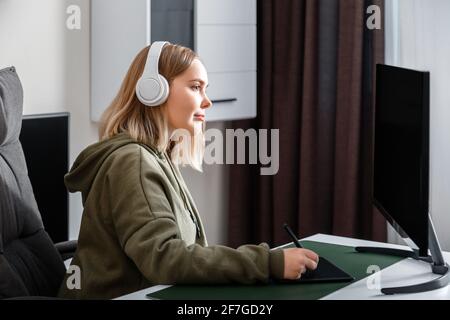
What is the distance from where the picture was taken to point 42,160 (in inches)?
95.8

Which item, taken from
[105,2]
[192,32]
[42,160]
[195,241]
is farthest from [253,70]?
[195,241]

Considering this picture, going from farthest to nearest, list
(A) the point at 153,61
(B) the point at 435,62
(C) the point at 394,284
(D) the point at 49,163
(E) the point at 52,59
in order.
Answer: (B) the point at 435,62, (E) the point at 52,59, (D) the point at 49,163, (A) the point at 153,61, (C) the point at 394,284

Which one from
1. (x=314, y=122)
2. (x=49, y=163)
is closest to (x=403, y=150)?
(x=49, y=163)

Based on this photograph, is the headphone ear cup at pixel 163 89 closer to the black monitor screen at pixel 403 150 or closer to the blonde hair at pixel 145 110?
the blonde hair at pixel 145 110

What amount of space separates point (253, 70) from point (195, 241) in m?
1.32

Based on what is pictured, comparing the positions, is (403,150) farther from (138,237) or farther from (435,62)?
(435,62)

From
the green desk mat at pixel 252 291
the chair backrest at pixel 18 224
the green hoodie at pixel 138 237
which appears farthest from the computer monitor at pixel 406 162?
the chair backrest at pixel 18 224

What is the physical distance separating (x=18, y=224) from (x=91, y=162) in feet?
0.87

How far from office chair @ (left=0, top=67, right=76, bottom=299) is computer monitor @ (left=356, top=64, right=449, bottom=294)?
2.50 ft

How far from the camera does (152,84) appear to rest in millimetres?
1767

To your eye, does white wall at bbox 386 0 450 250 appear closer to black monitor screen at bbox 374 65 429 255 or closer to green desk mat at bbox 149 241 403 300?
black monitor screen at bbox 374 65 429 255

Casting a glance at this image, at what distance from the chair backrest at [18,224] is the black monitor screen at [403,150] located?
811 millimetres

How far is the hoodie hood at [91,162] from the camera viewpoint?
177 cm
